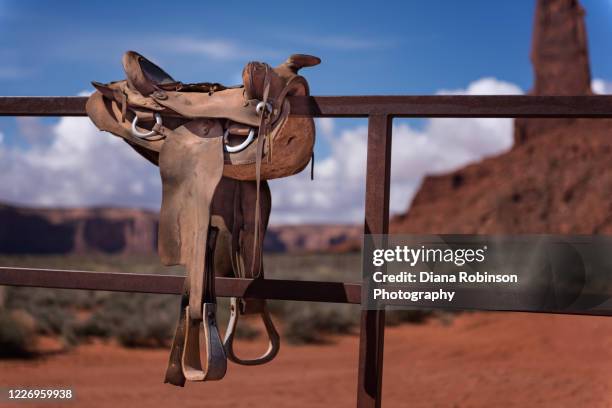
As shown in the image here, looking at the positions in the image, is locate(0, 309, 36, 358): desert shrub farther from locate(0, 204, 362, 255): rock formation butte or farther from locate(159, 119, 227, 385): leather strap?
locate(0, 204, 362, 255): rock formation butte

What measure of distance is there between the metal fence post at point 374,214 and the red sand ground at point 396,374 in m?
4.38

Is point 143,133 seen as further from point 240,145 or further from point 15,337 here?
point 15,337

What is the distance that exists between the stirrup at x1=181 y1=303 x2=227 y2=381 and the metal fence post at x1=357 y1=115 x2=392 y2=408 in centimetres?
52

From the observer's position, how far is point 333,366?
933 centimetres

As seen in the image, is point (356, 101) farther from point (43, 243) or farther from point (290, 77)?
point (43, 243)

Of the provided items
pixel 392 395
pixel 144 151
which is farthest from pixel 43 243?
pixel 144 151

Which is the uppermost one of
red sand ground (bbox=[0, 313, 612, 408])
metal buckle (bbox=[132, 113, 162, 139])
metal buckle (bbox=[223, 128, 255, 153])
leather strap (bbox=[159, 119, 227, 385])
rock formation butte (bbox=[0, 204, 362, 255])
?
rock formation butte (bbox=[0, 204, 362, 255])

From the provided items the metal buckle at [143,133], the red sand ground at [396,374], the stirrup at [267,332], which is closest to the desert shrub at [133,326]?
the red sand ground at [396,374]

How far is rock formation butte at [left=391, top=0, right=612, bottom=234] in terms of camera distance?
33.3 meters

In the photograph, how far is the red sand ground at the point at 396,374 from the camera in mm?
7262

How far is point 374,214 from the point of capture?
2.57 m

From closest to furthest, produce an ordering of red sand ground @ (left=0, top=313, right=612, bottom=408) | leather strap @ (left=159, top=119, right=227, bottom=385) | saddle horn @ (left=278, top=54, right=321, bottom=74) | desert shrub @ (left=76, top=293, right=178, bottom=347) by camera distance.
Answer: leather strap @ (left=159, top=119, right=227, bottom=385) < saddle horn @ (left=278, top=54, right=321, bottom=74) < red sand ground @ (left=0, top=313, right=612, bottom=408) < desert shrub @ (left=76, top=293, right=178, bottom=347)

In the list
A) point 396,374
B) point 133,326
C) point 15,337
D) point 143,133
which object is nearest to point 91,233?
point 133,326

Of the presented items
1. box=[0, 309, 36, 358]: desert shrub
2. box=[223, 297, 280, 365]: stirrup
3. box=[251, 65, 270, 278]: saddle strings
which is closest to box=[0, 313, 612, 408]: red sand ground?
box=[0, 309, 36, 358]: desert shrub
